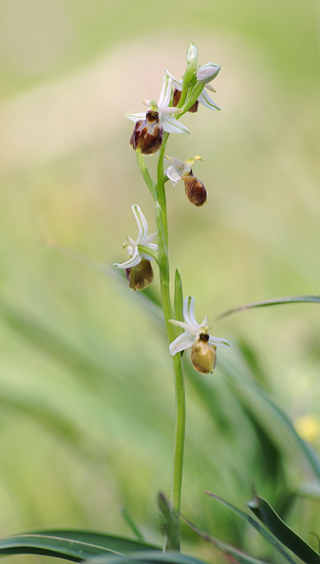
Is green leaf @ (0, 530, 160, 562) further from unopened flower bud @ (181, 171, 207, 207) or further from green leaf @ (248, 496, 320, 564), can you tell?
unopened flower bud @ (181, 171, 207, 207)

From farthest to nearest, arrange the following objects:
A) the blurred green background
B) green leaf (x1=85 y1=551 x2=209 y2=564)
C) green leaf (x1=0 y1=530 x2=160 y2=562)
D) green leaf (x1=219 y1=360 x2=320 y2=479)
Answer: the blurred green background
green leaf (x1=219 y1=360 x2=320 y2=479)
green leaf (x1=0 y1=530 x2=160 y2=562)
green leaf (x1=85 y1=551 x2=209 y2=564)

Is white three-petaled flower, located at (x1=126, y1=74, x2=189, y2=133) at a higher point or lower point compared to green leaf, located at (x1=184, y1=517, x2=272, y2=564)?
higher

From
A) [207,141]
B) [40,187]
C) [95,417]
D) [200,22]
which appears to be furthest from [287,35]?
[95,417]

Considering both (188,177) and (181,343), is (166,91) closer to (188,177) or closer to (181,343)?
(188,177)

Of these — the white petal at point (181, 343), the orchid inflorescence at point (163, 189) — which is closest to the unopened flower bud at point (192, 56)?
the orchid inflorescence at point (163, 189)

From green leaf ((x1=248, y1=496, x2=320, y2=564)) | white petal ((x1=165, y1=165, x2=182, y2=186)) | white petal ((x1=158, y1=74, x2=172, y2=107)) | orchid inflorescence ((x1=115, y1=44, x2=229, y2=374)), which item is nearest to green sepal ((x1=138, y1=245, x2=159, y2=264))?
orchid inflorescence ((x1=115, y1=44, x2=229, y2=374))

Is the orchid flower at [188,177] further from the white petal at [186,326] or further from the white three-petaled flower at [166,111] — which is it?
the white petal at [186,326]
